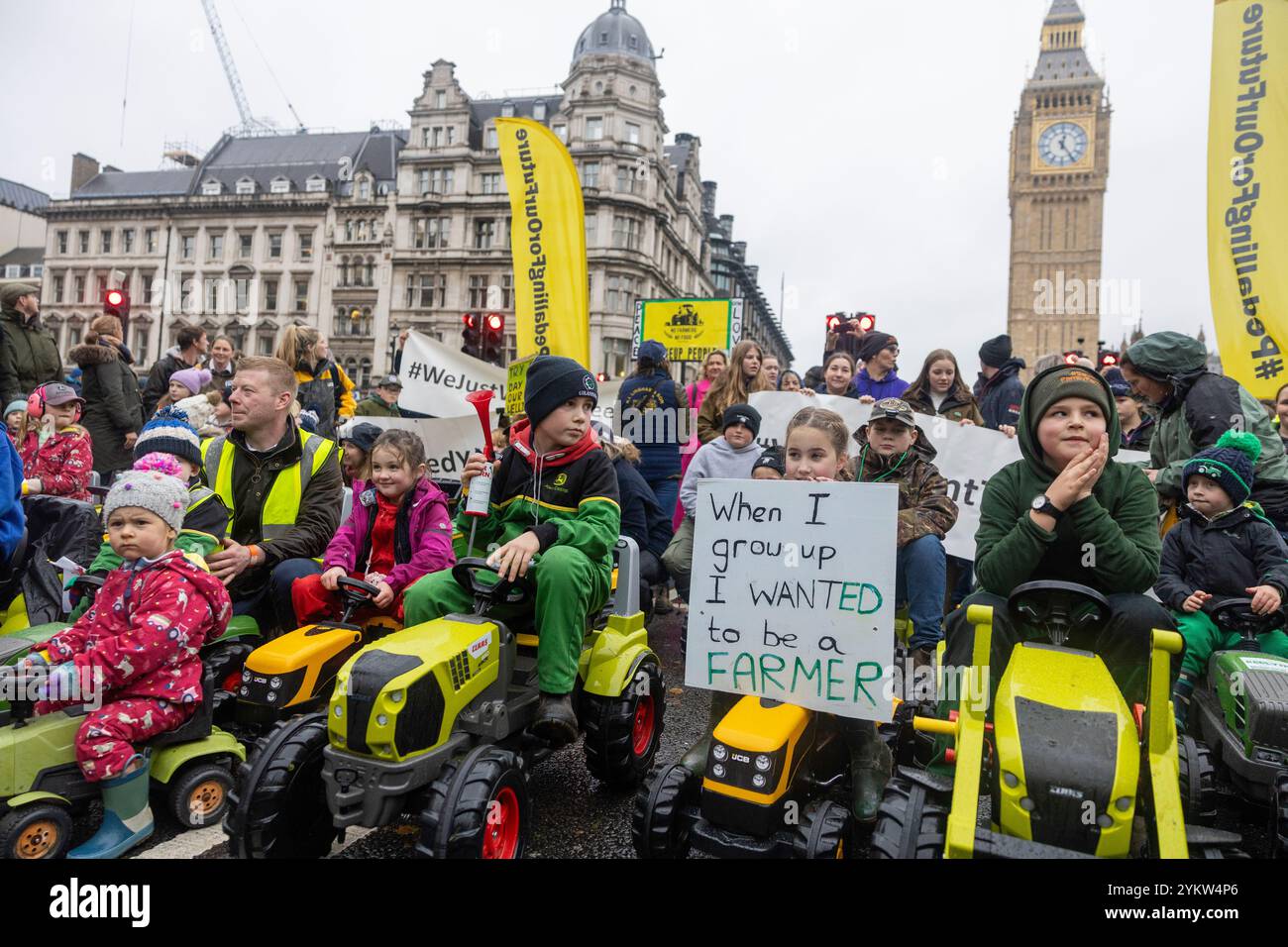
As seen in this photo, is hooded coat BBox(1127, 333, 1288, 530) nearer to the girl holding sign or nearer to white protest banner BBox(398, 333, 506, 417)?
the girl holding sign

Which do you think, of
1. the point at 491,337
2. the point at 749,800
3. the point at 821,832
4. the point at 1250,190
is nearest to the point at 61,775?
the point at 749,800

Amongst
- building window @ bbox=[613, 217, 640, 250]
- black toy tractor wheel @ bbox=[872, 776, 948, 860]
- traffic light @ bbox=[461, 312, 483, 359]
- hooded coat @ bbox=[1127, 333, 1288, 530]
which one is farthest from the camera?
building window @ bbox=[613, 217, 640, 250]

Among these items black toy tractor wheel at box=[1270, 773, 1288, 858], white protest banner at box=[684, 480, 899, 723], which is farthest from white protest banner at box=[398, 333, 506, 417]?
black toy tractor wheel at box=[1270, 773, 1288, 858]

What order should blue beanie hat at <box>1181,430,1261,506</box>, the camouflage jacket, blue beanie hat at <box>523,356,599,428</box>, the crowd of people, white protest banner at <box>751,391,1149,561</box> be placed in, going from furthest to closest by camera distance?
white protest banner at <box>751,391,1149,561</box> < the camouflage jacket < blue beanie hat at <box>1181,430,1261,506</box> < blue beanie hat at <box>523,356,599,428</box> < the crowd of people

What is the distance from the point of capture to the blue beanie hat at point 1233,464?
13.0 feet

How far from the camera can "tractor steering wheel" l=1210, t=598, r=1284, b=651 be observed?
358cm

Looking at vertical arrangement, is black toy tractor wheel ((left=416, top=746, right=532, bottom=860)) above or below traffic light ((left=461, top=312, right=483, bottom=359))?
below

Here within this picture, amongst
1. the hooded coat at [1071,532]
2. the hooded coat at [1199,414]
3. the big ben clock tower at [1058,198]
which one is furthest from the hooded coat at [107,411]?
the big ben clock tower at [1058,198]

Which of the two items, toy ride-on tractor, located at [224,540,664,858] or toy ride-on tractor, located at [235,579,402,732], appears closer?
toy ride-on tractor, located at [224,540,664,858]

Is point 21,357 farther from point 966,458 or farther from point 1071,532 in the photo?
point 1071,532

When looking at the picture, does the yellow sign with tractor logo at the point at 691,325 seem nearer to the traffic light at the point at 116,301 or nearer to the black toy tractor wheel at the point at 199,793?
the traffic light at the point at 116,301

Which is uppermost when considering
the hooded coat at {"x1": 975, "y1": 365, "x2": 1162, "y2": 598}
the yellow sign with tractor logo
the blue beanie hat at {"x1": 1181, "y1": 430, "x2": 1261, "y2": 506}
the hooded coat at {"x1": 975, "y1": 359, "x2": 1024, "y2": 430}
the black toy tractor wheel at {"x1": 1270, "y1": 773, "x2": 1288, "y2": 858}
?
the yellow sign with tractor logo

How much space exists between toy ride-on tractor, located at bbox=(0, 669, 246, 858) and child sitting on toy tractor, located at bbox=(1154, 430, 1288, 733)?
13.9ft
